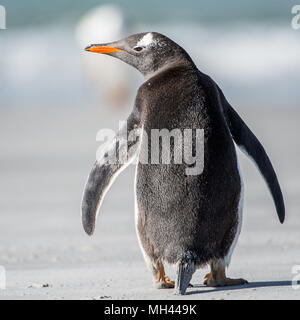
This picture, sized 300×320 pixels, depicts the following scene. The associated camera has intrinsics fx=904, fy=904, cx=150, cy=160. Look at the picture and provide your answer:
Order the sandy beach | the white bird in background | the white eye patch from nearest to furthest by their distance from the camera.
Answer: the sandy beach
the white eye patch
the white bird in background

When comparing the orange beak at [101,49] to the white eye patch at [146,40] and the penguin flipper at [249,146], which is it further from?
the penguin flipper at [249,146]

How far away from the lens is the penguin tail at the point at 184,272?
429cm

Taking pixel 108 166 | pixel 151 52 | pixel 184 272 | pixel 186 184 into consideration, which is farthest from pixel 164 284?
pixel 151 52

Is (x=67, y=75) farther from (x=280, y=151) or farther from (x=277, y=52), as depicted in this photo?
(x=280, y=151)

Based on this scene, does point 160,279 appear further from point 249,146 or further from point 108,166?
point 249,146

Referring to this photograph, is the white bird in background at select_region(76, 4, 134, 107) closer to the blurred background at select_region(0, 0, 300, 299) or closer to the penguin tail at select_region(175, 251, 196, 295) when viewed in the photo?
the blurred background at select_region(0, 0, 300, 299)

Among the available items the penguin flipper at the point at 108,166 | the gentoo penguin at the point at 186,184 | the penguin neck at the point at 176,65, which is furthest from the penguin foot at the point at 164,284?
the penguin neck at the point at 176,65

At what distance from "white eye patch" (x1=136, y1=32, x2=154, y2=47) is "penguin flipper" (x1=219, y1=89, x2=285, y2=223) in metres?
0.47

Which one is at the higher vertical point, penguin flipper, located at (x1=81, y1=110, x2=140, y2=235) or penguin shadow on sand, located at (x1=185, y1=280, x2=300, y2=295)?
penguin flipper, located at (x1=81, y1=110, x2=140, y2=235)

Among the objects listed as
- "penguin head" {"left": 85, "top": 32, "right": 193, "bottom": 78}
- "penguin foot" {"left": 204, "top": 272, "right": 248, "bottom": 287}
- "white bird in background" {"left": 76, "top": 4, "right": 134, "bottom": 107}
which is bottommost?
"penguin foot" {"left": 204, "top": 272, "right": 248, "bottom": 287}

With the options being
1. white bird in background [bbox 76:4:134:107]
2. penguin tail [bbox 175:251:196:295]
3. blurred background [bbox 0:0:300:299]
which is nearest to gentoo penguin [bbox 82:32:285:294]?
penguin tail [bbox 175:251:196:295]

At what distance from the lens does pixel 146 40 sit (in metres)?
4.80

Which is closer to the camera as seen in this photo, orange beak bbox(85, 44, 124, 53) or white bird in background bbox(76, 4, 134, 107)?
orange beak bbox(85, 44, 124, 53)

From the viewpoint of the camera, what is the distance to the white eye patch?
4.77 m
